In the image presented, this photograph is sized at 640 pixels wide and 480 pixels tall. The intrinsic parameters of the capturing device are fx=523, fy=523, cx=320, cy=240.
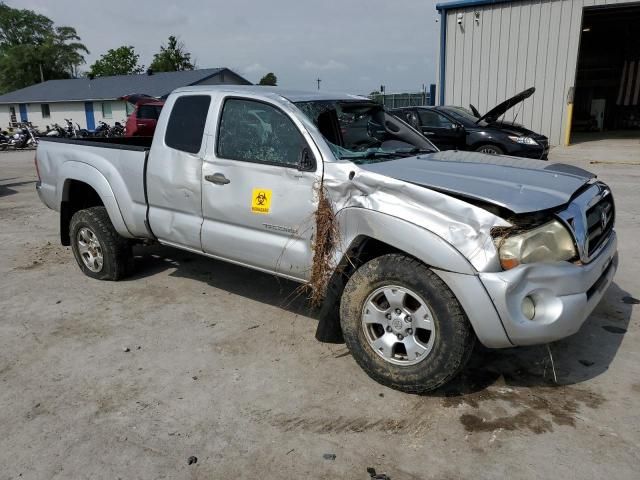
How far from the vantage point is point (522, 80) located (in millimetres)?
18188

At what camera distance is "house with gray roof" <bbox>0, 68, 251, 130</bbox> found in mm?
39156

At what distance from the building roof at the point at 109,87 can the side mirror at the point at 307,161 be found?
34813mm

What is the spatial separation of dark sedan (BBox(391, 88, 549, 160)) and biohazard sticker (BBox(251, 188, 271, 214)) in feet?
25.4

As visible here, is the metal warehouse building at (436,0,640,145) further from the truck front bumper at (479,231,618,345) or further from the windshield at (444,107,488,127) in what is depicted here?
the truck front bumper at (479,231,618,345)

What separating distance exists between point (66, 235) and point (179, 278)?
133cm

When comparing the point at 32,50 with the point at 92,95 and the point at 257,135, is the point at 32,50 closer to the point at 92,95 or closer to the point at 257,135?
the point at 92,95

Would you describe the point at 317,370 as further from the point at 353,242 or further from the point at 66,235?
the point at 66,235

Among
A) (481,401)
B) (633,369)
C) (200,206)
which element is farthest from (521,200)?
(200,206)

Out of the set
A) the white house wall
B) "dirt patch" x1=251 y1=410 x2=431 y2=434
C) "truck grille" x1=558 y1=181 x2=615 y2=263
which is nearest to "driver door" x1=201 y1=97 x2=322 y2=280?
"dirt patch" x1=251 y1=410 x2=431 y2=434

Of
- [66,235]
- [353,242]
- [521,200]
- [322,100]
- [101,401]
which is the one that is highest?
[322,100]

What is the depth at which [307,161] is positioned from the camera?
3.50 m

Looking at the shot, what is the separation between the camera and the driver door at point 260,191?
3539 mm

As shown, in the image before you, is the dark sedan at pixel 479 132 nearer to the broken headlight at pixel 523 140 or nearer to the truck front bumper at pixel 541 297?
the broken headlight at pixel 523 140

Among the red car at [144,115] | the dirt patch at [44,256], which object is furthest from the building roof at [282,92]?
the red car at [144,115]
